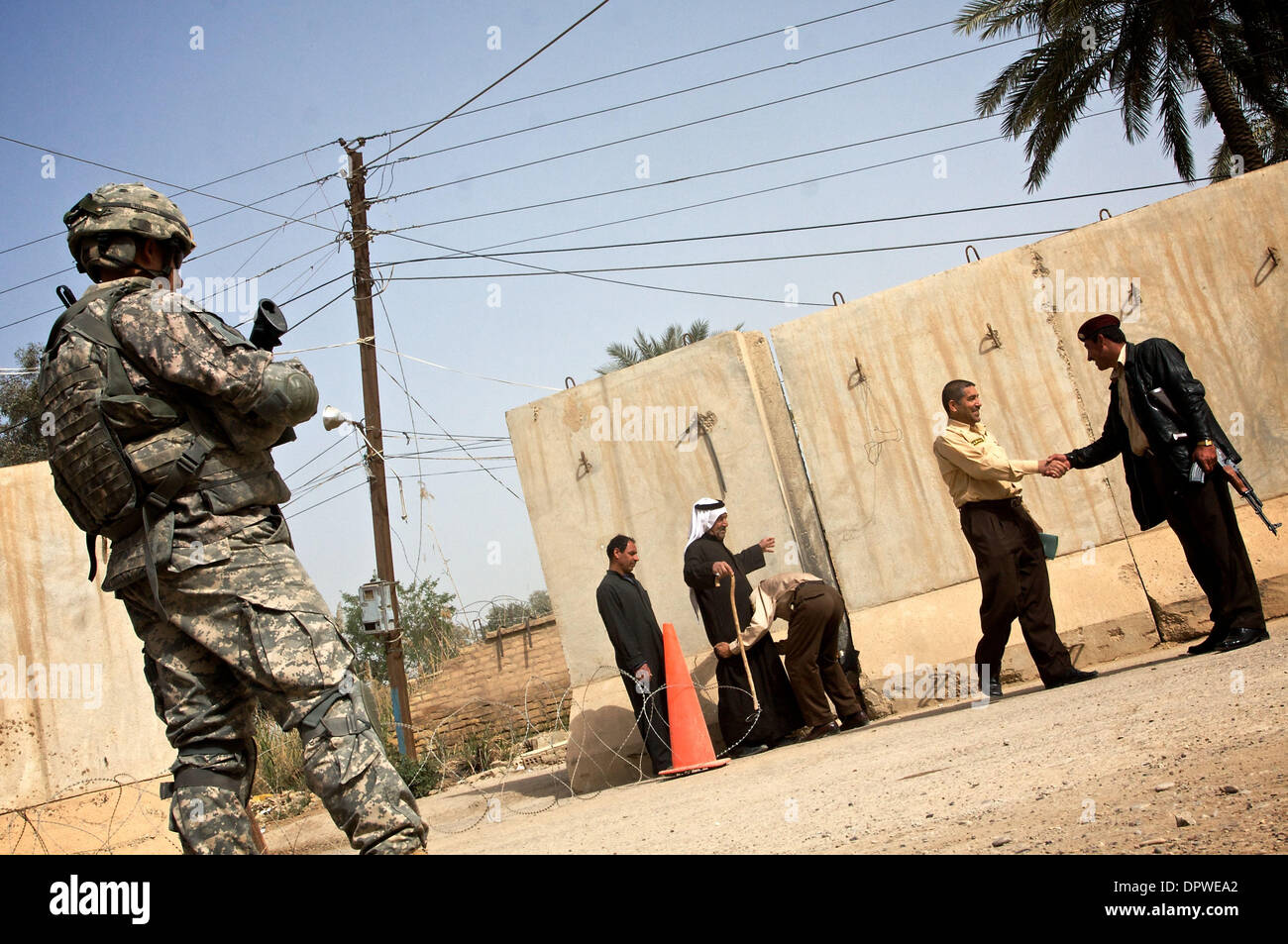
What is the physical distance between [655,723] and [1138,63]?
1424 cm

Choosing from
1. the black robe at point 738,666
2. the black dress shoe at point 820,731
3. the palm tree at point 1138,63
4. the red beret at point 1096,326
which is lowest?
the black dress shoe at point 820,731

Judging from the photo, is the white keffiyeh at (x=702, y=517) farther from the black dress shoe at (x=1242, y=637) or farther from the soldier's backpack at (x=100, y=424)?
the soldier's backpack at (x=100, y=424)

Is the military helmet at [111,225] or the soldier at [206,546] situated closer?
the soldier at [206,546]

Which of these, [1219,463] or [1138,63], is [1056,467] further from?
[1138,63]

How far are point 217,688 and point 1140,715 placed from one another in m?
3.35

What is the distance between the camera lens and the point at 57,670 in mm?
5938

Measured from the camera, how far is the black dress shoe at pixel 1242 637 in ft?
17.5

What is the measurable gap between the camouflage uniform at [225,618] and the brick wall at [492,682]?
10858mm

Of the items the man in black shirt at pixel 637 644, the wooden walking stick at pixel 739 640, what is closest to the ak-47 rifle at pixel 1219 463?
the wooden walking stick at pixel 739 640

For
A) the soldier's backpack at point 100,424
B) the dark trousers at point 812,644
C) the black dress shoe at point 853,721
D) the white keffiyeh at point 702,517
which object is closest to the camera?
the soldier's backpack at point 100,424
